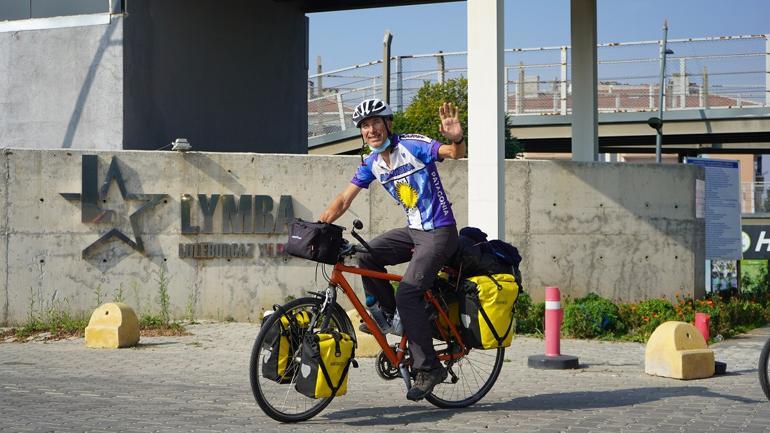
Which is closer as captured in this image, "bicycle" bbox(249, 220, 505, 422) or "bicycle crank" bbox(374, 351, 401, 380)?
"bicycle" bbox(249, 220, 505, 422)

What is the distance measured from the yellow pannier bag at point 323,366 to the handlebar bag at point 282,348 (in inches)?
2.5

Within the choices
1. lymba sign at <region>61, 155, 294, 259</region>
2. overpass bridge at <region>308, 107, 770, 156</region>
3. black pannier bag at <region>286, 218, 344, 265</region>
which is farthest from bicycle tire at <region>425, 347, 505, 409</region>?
overpass bridge at <region>308, 107, 770, 156</region>

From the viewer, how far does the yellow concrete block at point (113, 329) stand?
11.4 m

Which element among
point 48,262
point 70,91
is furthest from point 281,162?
point 70,91

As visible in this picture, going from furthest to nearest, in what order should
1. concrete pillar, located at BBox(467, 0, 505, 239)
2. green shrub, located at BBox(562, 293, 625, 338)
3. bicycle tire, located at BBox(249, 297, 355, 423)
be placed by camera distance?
green shrub, located at BBox(562, 293, 625, 338) < concrete pillar, located at BBox(467, 0, 505, 239) < bicycle tire, located at BBox(249, 297, 355, 423)

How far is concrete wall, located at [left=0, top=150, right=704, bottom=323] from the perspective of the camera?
13.4 m

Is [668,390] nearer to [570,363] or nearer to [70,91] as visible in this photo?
[570,363]

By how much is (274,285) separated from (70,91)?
486 centimetres

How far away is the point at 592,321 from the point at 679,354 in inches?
129

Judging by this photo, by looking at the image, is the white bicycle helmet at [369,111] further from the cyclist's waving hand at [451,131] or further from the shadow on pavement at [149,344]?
the shadow on pavement at [149,344]

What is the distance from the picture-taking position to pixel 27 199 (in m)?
13.5

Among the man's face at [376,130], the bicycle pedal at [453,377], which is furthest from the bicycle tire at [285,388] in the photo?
the man's face at [376,130]

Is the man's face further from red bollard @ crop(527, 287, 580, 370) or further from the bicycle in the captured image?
red bollard @ crop(527, 287, 580, 370)

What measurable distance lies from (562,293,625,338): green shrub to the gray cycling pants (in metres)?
6.03
